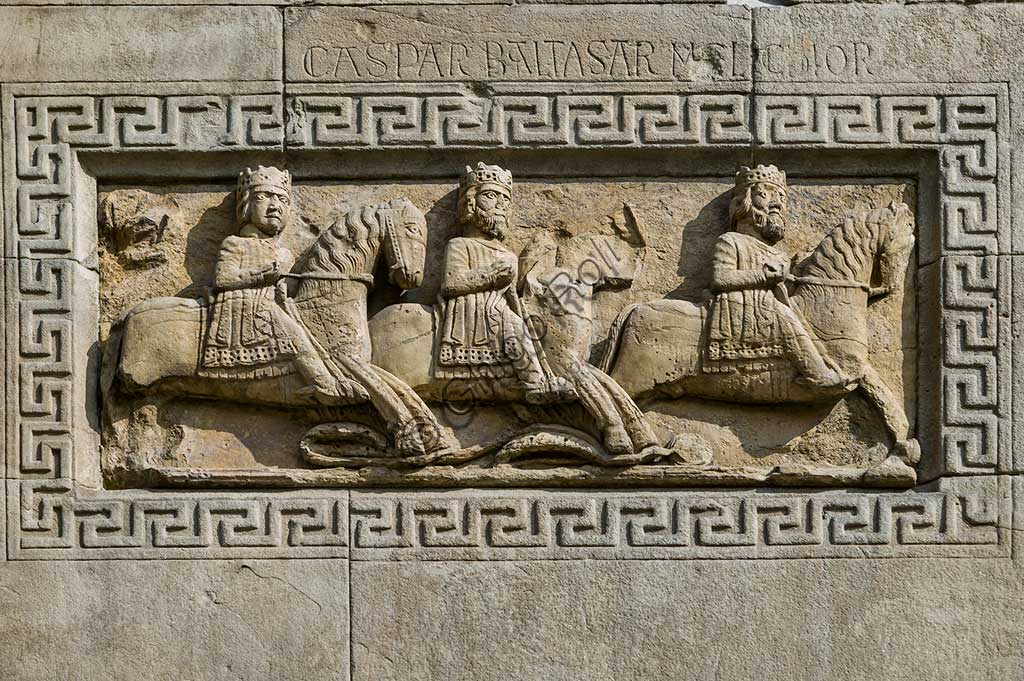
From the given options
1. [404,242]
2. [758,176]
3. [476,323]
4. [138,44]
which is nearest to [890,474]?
[758,176]

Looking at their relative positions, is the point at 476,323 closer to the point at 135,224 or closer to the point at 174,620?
the point at 135,224

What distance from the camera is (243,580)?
7.59m

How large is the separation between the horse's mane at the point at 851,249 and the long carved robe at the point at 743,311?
9.5 inches

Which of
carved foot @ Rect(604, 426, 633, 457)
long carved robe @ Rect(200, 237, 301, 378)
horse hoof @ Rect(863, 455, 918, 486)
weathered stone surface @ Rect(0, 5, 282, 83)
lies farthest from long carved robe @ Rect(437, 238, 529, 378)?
A: horse hoof @ Rect(863, 455, 918, 486)

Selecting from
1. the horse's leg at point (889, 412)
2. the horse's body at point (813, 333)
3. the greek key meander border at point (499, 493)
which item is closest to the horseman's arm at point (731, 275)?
the horse's body at point (813, 333)

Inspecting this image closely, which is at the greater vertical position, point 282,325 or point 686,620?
point 282,325

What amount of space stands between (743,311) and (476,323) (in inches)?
46.6

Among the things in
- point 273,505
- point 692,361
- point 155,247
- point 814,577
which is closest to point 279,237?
point 155,247

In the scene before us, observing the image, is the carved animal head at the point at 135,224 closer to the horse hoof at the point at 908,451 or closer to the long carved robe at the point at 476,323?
the long carved robe at the point at 476,323

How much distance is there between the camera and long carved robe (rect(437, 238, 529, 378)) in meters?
7.74

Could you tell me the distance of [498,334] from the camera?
25.5 ft

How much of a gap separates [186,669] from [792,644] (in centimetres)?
259

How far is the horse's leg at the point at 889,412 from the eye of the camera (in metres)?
7.80

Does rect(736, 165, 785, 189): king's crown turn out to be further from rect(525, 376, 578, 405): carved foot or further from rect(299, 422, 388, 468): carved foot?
rect(299, 422, 388, 468): carved foot
